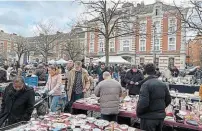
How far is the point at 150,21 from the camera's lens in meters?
47.3

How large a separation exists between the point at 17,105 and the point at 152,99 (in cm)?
219

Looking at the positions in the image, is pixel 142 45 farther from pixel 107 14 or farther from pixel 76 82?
pixel 76 82

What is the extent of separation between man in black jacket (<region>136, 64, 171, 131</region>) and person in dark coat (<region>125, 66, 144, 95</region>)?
4.15 m

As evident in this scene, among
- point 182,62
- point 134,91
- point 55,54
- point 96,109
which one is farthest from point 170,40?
point 96,109

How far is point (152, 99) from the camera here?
4.38 metres

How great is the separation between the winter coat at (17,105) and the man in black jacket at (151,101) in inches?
71.0

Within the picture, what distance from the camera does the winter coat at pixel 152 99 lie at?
4.29 meters

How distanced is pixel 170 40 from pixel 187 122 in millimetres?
42126

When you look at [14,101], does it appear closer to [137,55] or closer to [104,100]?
[104,100]

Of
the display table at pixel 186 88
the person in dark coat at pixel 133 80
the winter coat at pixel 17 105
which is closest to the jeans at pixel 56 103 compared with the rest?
the person in dark coat at pixel 133 80

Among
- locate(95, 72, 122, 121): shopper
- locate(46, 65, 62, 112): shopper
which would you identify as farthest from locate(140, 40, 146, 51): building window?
locate(95, 72, 122, 121): shopper

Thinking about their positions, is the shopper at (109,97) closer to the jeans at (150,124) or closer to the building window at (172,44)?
the jeans at (150,124)

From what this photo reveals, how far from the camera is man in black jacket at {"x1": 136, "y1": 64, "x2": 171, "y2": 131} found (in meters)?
4.30

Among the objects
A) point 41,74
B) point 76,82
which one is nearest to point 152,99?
point 76,82
